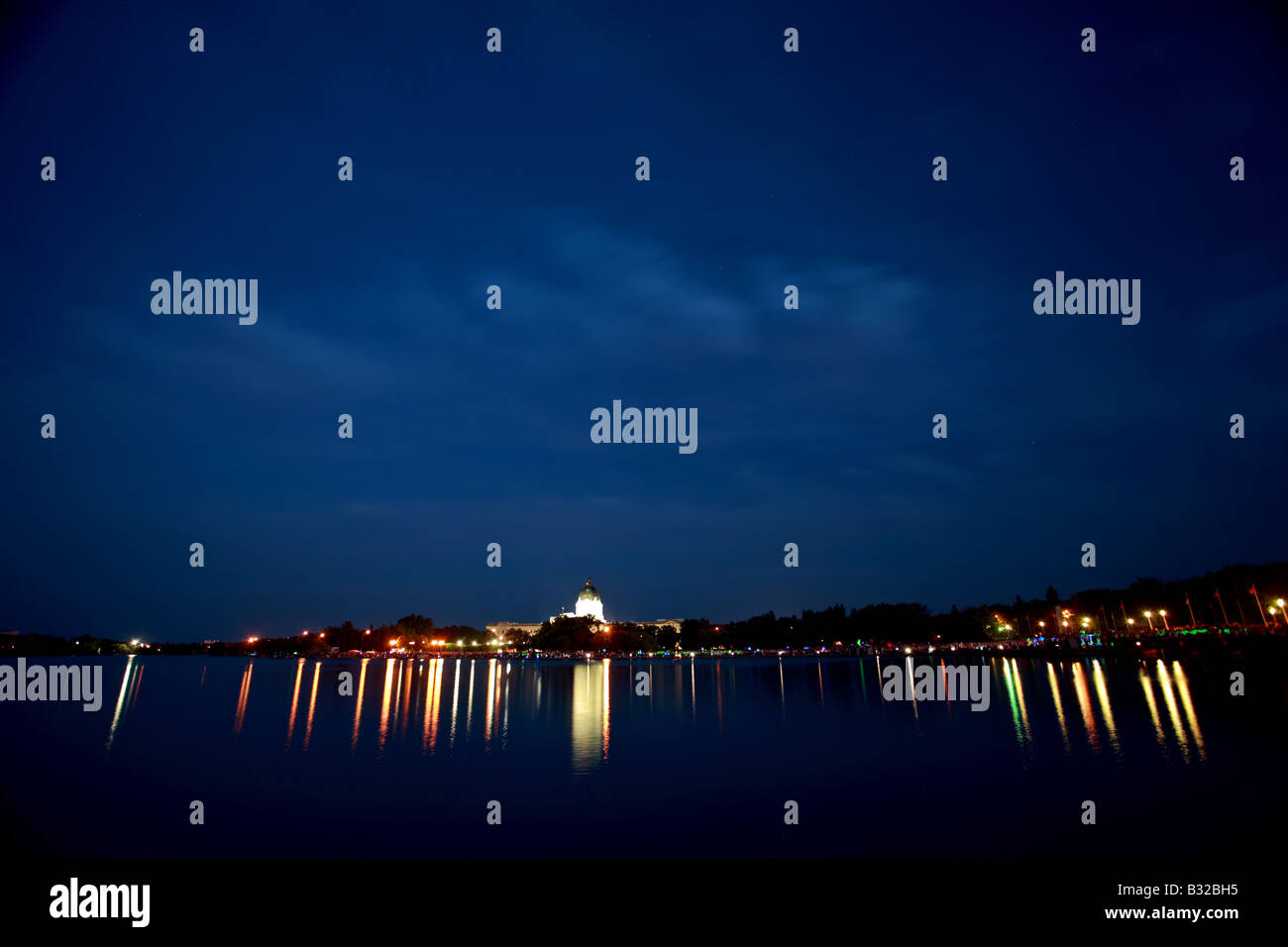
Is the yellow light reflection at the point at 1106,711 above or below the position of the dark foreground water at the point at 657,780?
below

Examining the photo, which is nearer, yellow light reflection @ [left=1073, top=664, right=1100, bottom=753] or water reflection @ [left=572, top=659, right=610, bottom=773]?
water reflection @ [left=572, top=659, right=610, bottom=773]

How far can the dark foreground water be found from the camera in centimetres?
1936

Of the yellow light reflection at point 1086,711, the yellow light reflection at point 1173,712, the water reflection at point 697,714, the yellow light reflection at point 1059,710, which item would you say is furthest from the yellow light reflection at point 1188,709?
the yellow light reflection at point 1059,710

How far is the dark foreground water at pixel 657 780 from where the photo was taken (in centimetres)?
1936

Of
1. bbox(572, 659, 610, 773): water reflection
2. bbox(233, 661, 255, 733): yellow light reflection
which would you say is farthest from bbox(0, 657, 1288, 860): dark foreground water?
bbox(233, 661, 255, 733): yellow light reflection

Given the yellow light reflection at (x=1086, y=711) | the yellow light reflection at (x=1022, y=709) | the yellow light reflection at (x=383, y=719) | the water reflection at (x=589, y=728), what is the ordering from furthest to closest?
1. the yellow light reflection at (x=1022, y=709)
2. the yellow light reflection at (x=383, y=719)
3. the yellow light reflection at (x=1086, y=711)
4. the water reflection at (x=589, y=728)

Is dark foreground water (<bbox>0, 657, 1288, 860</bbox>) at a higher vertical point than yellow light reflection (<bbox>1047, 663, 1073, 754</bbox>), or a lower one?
higher

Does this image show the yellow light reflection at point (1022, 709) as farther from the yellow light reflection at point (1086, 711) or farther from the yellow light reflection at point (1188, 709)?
the yellow light reflection at point (1188, 709)

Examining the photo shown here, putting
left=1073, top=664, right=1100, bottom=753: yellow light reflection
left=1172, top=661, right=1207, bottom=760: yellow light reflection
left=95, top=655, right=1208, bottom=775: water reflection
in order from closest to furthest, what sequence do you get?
left=1172, top=661, right=1207, bottom=760: yellow light reflection → left=1073, top=664, right=1100, bottom=753: yellow light reflection → left=95, top=655, right=1208, bottom=775: water reflection

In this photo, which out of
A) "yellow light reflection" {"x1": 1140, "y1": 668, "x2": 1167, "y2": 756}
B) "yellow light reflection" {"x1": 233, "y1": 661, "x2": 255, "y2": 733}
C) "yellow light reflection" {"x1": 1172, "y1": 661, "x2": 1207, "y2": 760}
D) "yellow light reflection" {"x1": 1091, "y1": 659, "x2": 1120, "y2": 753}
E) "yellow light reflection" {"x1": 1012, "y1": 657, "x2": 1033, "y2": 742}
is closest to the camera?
"yellow light reflection" {"x1": 1172, "y1": 661, "x2": 1207, "y2": 760}

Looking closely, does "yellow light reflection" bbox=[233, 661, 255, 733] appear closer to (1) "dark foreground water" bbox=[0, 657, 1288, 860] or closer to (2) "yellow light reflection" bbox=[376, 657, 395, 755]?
(1) "dark foreground water" bbox=[0, 657, 1288, 860]

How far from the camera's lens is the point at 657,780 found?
2634 centimetres
